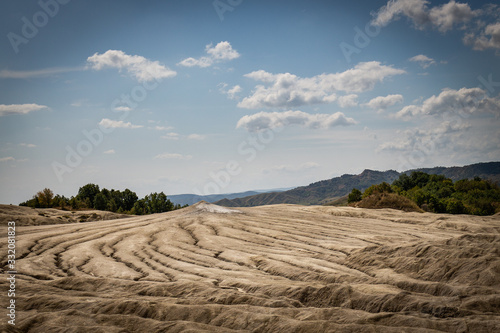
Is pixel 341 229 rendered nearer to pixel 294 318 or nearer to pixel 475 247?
pixel 475 247

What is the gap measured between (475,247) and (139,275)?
14.0 meters

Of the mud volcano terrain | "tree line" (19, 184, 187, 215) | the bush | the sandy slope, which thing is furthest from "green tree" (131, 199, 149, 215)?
the mud volcano terrain

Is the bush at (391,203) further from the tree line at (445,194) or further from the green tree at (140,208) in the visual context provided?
the green tree at (140,208)

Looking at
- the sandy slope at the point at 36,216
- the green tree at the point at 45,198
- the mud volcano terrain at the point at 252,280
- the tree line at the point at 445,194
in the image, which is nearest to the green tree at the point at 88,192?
the green tree at the point at 45,198

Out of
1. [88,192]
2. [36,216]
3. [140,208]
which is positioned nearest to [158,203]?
[140,208]

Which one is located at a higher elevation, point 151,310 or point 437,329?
point 151,310

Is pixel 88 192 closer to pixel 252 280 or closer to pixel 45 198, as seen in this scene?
pixel 45 198

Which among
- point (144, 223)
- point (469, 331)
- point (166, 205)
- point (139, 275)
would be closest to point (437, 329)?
point (469, 331)

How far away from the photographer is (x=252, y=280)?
13312mm

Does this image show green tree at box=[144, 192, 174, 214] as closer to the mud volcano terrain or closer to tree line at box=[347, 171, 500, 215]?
tree line at box=[347, 171, 500, 215]

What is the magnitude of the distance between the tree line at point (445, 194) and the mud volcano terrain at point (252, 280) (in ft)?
138

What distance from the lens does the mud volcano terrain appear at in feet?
28.9

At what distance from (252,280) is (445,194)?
3771 inches

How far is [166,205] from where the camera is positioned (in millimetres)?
93312
